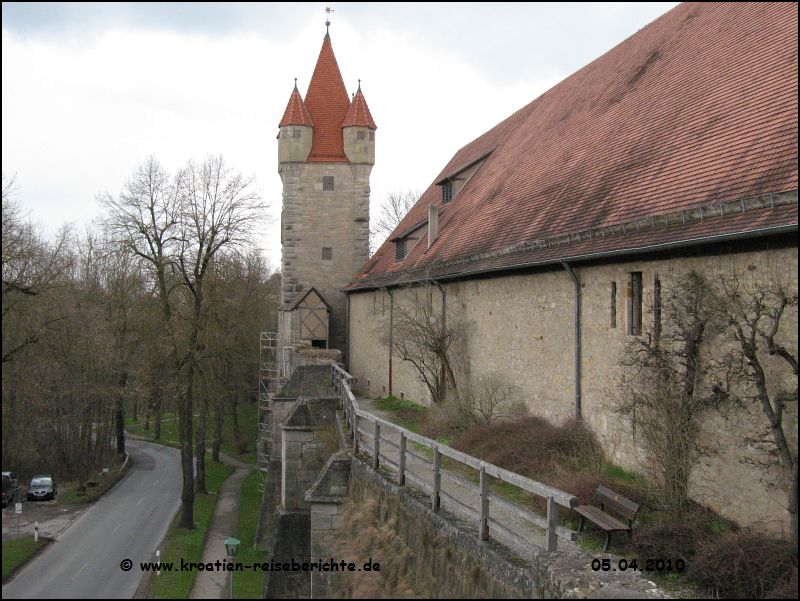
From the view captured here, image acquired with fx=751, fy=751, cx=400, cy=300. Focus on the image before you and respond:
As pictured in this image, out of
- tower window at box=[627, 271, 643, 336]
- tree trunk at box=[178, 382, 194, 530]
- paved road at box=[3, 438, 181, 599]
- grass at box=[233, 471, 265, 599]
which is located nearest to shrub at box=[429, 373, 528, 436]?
tower window at box=[627, 271, 643, 336]

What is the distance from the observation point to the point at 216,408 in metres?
36.0

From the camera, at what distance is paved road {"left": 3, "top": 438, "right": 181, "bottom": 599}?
1076 centimetres

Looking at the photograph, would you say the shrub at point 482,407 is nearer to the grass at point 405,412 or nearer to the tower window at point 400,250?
the grass at point 405,412

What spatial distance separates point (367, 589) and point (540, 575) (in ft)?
11.5

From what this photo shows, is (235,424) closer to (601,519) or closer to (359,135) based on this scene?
(359,135)

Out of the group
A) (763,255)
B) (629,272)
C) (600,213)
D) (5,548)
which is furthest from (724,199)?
(5,548)

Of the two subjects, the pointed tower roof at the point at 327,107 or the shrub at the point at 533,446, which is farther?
the pointed tower roof at the point at 327,107

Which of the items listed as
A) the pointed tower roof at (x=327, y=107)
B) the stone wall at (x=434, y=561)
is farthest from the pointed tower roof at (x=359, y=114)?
the stone wall at (x=434, y=561)

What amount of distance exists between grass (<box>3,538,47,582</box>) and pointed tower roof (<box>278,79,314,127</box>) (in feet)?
74.7

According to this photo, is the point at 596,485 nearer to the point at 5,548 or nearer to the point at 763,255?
the point at 763,255

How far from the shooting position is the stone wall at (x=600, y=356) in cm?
801

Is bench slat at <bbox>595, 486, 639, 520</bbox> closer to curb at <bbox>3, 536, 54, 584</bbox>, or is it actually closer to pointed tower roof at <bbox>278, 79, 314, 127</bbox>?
curb at <bbox>3, 536, 54, 584</bbox>

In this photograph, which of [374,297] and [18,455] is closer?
[18,455]

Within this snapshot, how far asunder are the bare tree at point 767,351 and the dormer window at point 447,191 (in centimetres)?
1563
